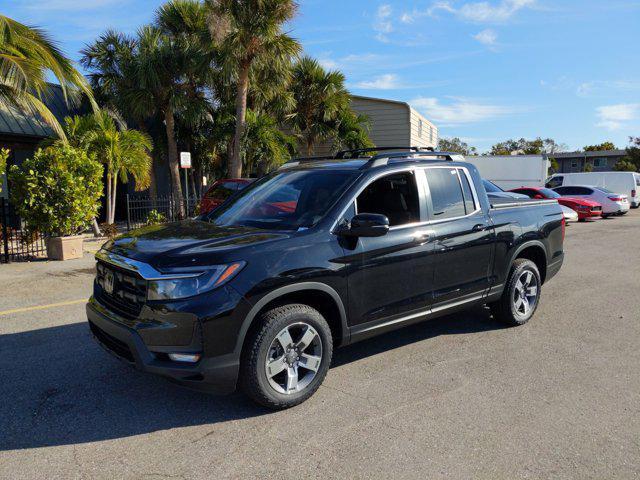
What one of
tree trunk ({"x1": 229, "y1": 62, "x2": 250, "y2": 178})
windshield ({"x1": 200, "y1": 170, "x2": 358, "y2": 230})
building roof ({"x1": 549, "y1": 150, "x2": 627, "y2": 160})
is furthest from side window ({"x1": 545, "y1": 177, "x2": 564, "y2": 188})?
building roof ({"x1": 549, "y1": 150, "x2": 627, "y2": 160})

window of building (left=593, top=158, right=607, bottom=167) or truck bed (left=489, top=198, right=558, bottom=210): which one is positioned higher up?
window of building (left=593, top=158, right=607, bottom=167)

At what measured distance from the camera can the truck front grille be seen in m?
3.36

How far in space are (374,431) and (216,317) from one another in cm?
124

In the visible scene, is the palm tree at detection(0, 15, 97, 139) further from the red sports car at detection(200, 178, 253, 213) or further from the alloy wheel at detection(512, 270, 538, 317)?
the alloy wheel at detection(512, 270, 538, 317)

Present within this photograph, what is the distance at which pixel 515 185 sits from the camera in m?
28.5

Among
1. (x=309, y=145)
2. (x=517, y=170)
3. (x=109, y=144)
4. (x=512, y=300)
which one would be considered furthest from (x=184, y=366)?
(x=517, y=170)

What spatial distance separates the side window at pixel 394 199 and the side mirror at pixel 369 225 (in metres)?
0.33

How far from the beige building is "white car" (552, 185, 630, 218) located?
292 inches

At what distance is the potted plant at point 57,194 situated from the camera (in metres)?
9.91

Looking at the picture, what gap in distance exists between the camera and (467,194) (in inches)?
193

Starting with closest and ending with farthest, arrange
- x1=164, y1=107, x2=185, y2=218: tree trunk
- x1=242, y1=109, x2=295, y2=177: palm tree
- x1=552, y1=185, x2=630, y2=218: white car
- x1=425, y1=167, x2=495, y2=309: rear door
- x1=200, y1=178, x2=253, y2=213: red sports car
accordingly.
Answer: x1=425, y1=167, x2=495, y2=309: rear door, x1=200, y1=178, x2=253, y2=213: red sports car, x1=164, y1=107, x2=185, y2=218: tree trunk, x1=242, y1=109, x2=295, y2=177: palm tree, x1=552, y1=185, x2=630, y2=218: white car

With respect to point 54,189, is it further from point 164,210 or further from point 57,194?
point 164,210

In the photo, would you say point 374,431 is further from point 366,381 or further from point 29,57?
point 29,57

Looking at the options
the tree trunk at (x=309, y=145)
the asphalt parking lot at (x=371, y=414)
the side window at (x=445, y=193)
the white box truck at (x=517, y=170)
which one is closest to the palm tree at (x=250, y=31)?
the tree trunk at (x=309, y=145)
